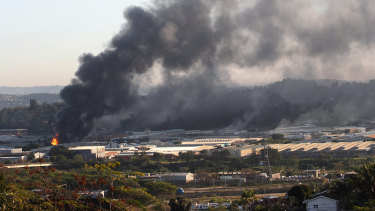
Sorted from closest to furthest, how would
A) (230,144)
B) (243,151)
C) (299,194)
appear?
1. (299,194)
2. (243,151)
3. (230,144)

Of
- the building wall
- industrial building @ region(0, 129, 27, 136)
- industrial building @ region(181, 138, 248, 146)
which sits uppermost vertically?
industrial building @ region(0, 129, 27, 136)

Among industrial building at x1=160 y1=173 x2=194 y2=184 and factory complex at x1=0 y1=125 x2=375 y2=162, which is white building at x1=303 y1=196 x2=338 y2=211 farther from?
factory complex at x1=0 y1=125 x2=375 y2=162

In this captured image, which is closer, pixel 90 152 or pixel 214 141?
pixel 90 152

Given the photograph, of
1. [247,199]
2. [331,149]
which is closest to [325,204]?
[247,199]

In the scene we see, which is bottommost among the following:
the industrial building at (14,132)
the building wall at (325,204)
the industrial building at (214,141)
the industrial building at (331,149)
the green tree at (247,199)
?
the green tree at (247,199)

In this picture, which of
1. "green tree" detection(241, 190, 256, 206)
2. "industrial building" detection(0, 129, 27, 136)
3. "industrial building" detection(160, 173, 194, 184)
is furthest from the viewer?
"industrial building" detection(0, 129, 27, 136)

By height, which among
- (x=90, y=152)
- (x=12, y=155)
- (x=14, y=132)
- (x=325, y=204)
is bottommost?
(x=325, y=204)

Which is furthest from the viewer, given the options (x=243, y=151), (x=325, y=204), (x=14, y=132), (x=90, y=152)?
(x=14, y=132)

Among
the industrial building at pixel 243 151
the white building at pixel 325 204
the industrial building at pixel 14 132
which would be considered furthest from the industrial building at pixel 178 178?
the industrial building at pixel 14 132

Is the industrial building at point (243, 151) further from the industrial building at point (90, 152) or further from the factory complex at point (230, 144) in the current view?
the industrial building at point (90, 152)

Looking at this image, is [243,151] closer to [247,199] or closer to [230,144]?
[230,144]

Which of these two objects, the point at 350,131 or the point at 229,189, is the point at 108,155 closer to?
the point at 229,189

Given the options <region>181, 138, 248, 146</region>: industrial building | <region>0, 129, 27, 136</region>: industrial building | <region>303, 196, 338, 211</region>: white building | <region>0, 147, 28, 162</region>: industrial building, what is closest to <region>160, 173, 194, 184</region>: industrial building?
<region>0, 147, 28, 162</region>: industrial building

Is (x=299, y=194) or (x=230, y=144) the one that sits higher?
(x=230, y=144)
